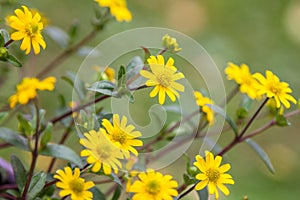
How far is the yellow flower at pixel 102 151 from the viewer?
512mm

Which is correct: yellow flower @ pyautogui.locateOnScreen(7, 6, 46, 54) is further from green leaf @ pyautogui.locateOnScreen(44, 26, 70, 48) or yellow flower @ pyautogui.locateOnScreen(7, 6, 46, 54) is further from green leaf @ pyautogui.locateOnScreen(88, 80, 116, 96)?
green leaf @ pyautogui.locateOnScreen(44, 26, 70, 48)

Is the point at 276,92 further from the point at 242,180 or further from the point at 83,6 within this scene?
the point at 83,6

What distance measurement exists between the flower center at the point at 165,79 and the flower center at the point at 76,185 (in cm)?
13

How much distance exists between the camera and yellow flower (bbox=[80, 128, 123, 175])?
20.2 inches

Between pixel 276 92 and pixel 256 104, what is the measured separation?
3.34ft

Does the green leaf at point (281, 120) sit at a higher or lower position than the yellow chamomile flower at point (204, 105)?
lower

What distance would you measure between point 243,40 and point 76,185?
145 centimetres

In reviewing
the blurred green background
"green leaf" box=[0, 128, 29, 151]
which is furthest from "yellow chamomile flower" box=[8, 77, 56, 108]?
the blurred green background

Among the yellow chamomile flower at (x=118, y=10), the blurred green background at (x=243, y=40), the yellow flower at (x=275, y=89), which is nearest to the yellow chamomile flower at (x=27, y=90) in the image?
the yellow chamomile flower at (x=118, y=10)

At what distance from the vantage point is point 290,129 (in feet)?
5.40

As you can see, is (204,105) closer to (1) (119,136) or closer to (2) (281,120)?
(2) (281,120)

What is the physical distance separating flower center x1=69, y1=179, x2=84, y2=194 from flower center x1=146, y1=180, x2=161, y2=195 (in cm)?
7

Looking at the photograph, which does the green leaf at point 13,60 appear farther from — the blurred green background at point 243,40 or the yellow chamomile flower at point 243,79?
the blurred green background at point 243,40

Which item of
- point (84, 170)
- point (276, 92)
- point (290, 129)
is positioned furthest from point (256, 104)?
point (84, 170)
